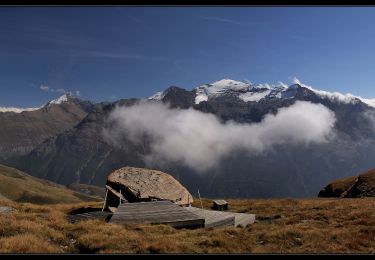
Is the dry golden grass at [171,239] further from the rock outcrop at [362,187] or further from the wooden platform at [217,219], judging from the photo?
the rock outcrop at [362,187]

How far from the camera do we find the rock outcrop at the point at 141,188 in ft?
146

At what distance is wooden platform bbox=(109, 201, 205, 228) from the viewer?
31.9 meters

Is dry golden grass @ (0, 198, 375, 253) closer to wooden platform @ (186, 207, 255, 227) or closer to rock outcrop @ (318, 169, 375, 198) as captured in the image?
wooden platform @ (186, 207, 255, 227)

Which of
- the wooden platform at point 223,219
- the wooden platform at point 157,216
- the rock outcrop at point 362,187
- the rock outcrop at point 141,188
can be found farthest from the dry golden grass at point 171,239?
the rock outcrop at point 362,187

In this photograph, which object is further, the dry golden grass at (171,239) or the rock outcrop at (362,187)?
the rock outcrop at (362,187)

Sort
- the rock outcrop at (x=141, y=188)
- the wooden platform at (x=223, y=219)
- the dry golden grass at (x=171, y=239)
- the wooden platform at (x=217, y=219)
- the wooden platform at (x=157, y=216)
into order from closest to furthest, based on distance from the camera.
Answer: the dry golden grass at (x=171, y=239)
the wooden platform at (x=157, y=216)
the wooden platform at (x=217, y=219)
the wooden platform at (x=223, y=219)
the rock outcrop at (x=141, y=188)

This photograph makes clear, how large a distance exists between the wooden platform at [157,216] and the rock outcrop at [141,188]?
865 centimetres

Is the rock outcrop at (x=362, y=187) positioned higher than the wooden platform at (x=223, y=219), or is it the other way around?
the rock outcrop at (x=362, y=187)

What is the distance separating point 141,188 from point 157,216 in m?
12.7

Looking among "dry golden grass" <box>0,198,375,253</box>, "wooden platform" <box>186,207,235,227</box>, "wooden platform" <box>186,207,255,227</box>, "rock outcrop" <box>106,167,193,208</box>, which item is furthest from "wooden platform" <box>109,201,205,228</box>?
"rock outcrop" <box>106,167,193,208</box>

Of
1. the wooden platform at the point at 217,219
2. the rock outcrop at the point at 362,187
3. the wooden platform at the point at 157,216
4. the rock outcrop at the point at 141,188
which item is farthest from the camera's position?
the rock outcrop at the point at 362,187
